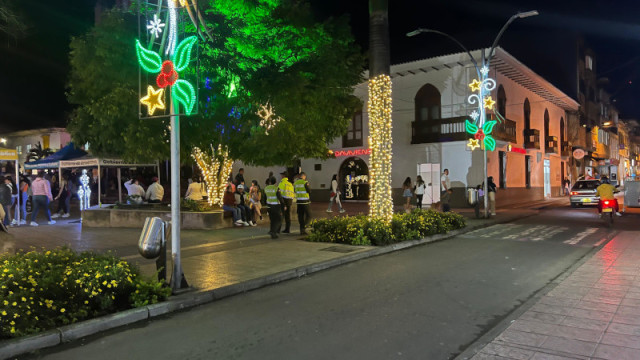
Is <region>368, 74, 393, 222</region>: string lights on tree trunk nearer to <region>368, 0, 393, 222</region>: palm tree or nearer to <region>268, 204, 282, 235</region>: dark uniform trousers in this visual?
<region>368, 0, 393, 222</region>: palm tree

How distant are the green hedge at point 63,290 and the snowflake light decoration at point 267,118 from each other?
8229 millimetres

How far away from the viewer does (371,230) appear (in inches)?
429

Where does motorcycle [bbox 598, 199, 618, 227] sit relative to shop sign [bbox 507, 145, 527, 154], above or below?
below

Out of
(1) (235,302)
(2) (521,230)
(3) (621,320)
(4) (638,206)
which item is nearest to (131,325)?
(1) (235,302)

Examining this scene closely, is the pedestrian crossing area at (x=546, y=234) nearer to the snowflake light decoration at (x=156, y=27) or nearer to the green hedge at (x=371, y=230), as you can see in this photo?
the green hedge at (x=371, y=230)

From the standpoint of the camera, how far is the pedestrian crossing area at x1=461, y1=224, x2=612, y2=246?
40.3 ft

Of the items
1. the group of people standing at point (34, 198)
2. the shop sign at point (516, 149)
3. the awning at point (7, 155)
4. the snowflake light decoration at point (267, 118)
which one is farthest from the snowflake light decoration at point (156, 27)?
the shop sign at point (516, 149)

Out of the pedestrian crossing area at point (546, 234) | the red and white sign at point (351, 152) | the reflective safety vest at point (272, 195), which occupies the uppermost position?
the red and white sign at point (351, 152)

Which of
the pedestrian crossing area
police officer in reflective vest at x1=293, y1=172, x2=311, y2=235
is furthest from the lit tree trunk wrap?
the pedestrian crossing area

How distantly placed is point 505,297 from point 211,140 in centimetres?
1060

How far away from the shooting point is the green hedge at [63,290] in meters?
4.88

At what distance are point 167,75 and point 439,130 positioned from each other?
2108 centimetres

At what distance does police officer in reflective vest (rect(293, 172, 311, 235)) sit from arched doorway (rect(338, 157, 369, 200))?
16.1 metres

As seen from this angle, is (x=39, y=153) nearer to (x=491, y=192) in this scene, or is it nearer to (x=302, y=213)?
(x=302, y=213)
